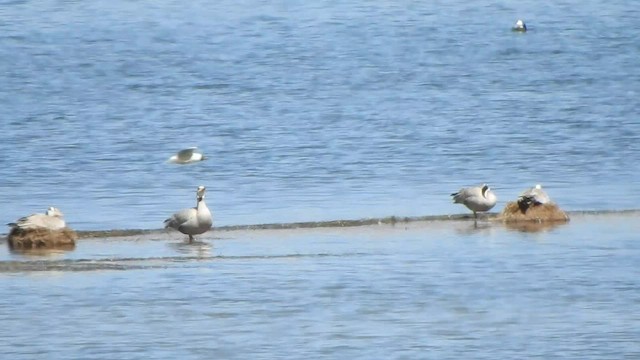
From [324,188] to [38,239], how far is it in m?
7.49

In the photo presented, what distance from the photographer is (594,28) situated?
2586 inches

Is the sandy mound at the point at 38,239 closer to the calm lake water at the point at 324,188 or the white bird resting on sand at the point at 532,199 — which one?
the calm lake water at the point at 324,188

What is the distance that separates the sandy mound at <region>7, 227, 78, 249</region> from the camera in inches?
765

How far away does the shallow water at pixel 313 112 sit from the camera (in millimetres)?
25750

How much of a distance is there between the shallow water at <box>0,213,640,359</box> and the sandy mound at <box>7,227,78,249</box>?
0.18 meters

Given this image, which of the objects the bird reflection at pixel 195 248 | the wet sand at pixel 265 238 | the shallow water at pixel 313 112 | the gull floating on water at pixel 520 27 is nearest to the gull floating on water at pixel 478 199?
the wet sand at pixel 265 238

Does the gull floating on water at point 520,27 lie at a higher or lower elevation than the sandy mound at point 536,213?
higher

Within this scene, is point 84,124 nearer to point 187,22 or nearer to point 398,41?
point 398,41

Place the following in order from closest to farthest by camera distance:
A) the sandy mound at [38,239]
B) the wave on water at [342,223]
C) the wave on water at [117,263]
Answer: the wave on water at [117,263] → the sandy mound at [38,239] → the wave on water at [342,223]

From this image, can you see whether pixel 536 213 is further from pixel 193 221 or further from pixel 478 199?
pixel 193 221

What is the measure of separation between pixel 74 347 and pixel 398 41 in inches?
1912

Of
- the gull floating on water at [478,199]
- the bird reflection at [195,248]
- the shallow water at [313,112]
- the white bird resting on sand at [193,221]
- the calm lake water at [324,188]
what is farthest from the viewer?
the shallow water at [313,112]

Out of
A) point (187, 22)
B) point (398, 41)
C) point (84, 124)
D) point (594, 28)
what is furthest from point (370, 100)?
point (187, 22)

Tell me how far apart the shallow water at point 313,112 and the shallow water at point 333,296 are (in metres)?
2.54
